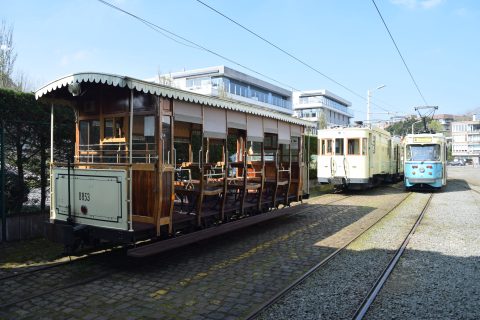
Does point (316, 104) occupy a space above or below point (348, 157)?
above

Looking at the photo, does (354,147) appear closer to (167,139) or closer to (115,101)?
(167,139)

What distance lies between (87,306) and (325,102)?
69693 mm

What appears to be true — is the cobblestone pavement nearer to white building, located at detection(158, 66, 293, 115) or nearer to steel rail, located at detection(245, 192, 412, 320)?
steel rail, located at detection(245, 192, 412, 320)

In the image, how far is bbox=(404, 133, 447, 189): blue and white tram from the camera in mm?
18078

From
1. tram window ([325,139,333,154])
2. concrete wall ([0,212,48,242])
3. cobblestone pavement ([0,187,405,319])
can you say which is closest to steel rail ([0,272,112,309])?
cobblestone pavement ([0,187,405,319])

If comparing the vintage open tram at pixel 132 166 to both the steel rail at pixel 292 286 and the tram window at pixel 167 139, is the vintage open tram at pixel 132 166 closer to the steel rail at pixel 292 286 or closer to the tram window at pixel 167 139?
the tram window at pixel 167 139

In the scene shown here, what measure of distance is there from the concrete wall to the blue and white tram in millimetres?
16312

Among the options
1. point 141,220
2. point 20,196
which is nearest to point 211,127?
point 141,220

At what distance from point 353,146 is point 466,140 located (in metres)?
104

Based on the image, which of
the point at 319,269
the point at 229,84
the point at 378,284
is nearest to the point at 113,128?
the point at 319,269

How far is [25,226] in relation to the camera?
7.74 metres

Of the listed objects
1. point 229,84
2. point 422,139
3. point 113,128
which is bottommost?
point 113,128

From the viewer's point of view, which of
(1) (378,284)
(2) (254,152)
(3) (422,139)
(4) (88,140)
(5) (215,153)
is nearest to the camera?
(1) (378,284)

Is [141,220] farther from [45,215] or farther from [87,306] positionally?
[45,215]
